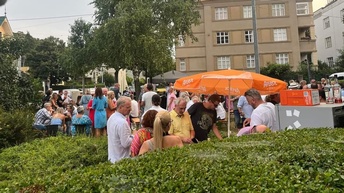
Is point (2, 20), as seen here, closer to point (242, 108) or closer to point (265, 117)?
point (242, 108)

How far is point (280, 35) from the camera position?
43188mm

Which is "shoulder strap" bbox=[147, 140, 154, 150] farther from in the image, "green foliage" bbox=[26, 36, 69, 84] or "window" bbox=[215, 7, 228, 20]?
"green foliage" bbox=[26, 36, 69, 84]

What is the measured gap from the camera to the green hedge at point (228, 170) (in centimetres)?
239

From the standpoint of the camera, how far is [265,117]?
19.0 ft

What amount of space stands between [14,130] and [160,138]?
6.49m

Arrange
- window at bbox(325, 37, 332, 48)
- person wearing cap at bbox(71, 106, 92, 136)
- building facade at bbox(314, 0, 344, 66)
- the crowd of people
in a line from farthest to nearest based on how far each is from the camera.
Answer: window at bbox(325, 37, 332, 48), building facade at bbox(314, 0, 344, 66), person wearing cap at bbox(71, 106, 92, 136), the crowd of people

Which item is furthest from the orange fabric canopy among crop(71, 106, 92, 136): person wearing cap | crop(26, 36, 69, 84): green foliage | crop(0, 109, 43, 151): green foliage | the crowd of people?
crop(26, 36, 69, 84): green foliage


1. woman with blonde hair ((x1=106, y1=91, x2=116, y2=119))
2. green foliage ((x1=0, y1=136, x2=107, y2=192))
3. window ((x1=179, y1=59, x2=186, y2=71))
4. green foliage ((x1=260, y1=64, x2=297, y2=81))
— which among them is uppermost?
window ((x1=179, y1=59, x2=186, y2=71))

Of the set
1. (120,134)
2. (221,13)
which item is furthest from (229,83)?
(221,13)

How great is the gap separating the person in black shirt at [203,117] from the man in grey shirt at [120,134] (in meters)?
1.92

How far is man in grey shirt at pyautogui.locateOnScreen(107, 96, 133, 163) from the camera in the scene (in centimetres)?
497

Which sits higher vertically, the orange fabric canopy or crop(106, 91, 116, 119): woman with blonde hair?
the orange fabric canopy

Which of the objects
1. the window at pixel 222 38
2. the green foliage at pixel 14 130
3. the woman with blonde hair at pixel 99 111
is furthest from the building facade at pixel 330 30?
the green foliage at pixel 14 130

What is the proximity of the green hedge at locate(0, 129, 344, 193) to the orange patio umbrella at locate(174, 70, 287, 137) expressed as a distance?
172 inches
